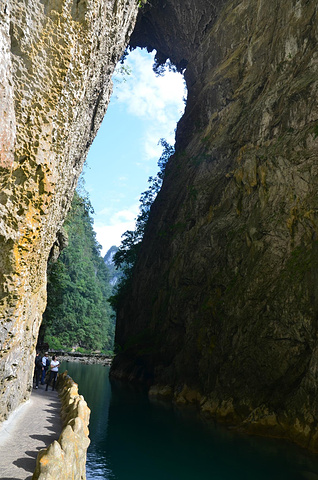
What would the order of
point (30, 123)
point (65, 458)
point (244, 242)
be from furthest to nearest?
point (244, 242) < point (30, 123) < point (65, 458)

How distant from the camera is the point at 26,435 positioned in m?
9.27

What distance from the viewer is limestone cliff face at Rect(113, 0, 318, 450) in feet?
52.6

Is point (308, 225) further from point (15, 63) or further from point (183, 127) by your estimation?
point (183, 127)

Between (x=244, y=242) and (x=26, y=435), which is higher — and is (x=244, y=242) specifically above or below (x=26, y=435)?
above

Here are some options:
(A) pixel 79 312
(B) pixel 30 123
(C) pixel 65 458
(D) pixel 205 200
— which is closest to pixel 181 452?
(C) pixel 65 458

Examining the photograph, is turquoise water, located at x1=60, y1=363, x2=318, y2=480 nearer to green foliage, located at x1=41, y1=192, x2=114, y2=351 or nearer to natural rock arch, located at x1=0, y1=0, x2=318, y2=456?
natural rock arch, located at x1=0, y1=0, x2=318, y2=456

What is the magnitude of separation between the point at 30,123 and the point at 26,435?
718 centimetres

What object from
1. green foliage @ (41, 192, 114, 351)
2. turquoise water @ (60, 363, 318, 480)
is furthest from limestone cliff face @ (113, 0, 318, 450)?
green foliage @ (41, 192, 114, 351)

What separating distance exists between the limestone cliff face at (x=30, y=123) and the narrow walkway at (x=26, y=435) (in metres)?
0.59

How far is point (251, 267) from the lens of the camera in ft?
61.6

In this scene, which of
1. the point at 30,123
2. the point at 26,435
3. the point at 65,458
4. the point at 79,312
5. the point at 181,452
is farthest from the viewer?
the point at 79,312

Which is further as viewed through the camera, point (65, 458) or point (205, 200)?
point (205, 200)

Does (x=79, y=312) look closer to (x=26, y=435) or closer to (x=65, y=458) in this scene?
(x=26, y=435)

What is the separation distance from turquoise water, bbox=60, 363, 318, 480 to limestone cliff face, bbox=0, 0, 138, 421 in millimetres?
3902
